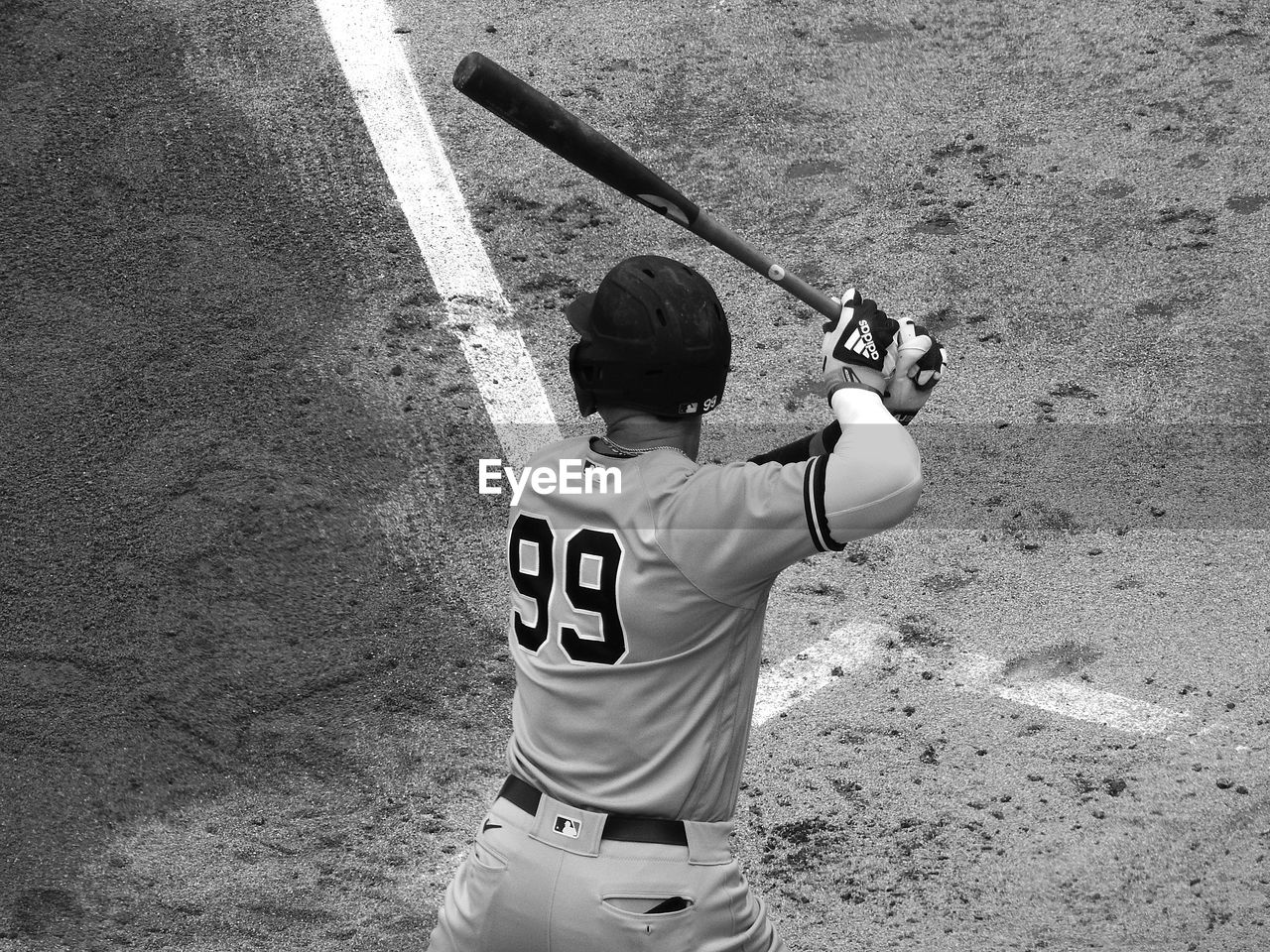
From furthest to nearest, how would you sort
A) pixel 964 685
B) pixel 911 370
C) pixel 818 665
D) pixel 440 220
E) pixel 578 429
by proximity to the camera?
pixel 440 220 < pixel 578 429 < pixel 818 665 < pixel 964 685 < pixel 911 370

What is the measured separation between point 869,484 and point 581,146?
4.13 ft

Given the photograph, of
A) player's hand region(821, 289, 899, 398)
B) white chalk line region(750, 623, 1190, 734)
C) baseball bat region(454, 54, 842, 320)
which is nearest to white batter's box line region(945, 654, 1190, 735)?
white chalk line region(750, 623, 1190, 734)

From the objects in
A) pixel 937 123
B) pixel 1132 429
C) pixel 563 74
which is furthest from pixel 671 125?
pixel 1132 429

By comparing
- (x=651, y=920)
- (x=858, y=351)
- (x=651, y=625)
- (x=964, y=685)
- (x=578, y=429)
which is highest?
(x=858, y=351)

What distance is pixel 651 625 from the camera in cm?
276

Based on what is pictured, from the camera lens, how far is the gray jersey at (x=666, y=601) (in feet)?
8.77

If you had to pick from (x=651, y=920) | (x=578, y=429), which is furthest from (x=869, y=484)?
(x=578, y=429)

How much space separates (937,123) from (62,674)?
4.83 meters

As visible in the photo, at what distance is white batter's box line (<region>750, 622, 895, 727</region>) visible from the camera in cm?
490

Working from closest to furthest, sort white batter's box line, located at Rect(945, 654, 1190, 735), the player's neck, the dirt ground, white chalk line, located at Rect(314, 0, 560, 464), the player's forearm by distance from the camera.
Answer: the player's forearm → the player's neck → the dirt ground → white batter's box line, located at Rect(945, 654, 1190, 735) → white chalk line, located at Rect(314, 0, 560, 464)

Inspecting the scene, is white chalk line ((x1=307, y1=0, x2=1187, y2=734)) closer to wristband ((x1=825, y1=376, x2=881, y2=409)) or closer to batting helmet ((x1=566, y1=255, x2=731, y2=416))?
wristband ((x1=825, y1=376, x2=881, y2=409))

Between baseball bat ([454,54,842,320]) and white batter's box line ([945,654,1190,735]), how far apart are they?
1811mm

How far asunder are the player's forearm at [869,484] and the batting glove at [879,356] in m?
0.27

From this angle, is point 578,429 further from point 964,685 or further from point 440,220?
point 964,685
